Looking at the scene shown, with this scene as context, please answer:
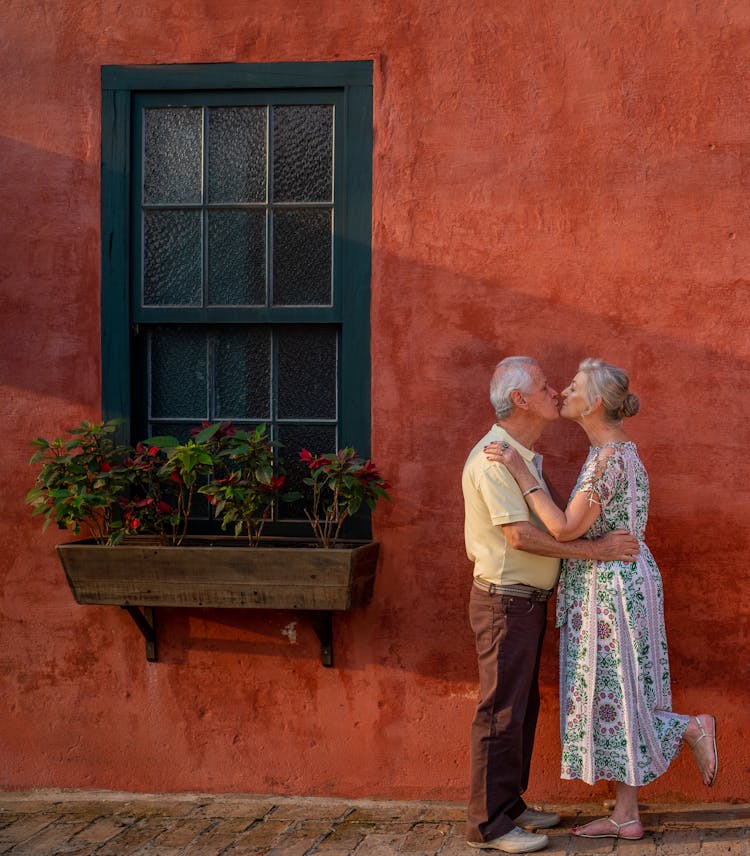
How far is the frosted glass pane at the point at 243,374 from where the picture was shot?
4.74 m

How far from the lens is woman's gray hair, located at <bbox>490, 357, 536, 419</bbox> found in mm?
4078

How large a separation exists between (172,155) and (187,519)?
5.32 feet

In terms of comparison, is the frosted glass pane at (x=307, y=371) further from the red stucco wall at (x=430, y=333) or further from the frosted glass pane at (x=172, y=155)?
the frosted glass pane at (x=172, y=155)

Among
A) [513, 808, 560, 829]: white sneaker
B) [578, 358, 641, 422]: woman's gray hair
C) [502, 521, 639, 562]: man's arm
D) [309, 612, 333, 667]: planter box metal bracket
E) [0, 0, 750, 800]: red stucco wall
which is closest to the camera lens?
[502, 521, 639, 562]: man's arm

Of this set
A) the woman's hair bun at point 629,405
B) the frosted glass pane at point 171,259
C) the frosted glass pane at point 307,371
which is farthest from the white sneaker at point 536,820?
the frosted glass pane at point 171,259

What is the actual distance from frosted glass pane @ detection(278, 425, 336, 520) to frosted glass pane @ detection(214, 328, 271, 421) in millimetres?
156

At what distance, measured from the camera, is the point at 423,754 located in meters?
4.53

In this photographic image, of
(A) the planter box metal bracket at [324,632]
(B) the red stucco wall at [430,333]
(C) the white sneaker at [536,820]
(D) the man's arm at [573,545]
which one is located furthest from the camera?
(A) the planter box metal bracket at [324,632]

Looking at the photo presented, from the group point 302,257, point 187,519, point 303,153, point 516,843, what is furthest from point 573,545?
point 303,153

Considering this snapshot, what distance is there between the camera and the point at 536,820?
4191 mm

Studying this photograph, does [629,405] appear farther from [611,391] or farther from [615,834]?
[615,834]

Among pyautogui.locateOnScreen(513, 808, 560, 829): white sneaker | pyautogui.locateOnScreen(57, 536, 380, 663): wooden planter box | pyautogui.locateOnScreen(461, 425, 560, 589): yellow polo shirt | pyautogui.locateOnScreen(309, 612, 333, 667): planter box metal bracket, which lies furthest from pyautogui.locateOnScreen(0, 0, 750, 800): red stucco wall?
pyautogui.locateOnScreen(461, 425, 560, 589): yellow polo shirt

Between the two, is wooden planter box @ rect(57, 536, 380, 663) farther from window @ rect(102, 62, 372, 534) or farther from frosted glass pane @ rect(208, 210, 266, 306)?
frosted glass pane @ rect(208, 210, 266, 306)

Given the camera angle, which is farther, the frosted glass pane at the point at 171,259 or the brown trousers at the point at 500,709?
the frosted glass pane at the point at 171,259
